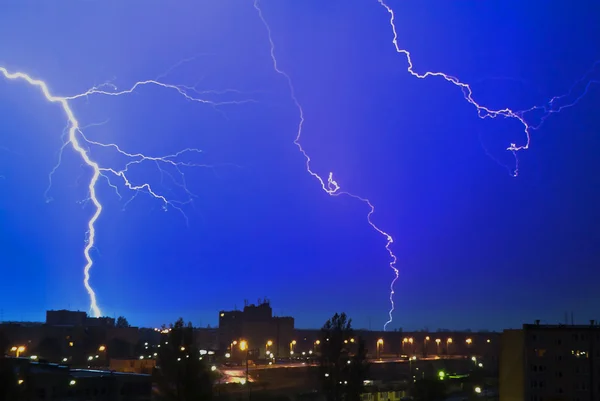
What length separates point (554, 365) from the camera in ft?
87.1

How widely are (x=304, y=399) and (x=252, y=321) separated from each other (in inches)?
1207

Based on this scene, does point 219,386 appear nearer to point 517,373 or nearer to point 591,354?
point 517,373

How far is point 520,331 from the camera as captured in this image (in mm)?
27578

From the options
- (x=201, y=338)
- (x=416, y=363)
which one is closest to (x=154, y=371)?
(x=416, y=363)

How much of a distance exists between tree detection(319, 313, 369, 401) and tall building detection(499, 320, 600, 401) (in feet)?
20.9

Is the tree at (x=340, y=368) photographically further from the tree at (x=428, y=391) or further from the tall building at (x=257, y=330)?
the tall building at (x=257, y=330)

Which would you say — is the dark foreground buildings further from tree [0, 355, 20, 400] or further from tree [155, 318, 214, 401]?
tree [155, 318, 214, 401]

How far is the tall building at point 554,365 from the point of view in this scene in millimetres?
26016

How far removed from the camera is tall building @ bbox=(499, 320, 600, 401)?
2602 cm

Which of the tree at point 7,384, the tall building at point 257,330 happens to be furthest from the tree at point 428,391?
the tall building at point 257,330

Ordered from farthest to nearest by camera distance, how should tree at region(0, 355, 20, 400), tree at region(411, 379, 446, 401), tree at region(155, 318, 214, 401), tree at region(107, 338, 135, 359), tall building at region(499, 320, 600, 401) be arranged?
1. tree at region(107, 338, 135, 359)
2. tree at region(411, 379, 446, 401)
3. tall building at region(499, 320, 600, 401)
4. tree at region(155, 318, 214, 401)
5. tree at region(0, 355, 20, 400)

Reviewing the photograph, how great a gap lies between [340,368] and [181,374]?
696 centimetres

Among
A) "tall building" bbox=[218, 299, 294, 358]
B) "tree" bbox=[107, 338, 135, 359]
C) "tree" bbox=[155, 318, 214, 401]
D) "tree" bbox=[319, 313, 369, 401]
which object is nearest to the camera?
"tree" bbox=[155, 318, 214, 401]

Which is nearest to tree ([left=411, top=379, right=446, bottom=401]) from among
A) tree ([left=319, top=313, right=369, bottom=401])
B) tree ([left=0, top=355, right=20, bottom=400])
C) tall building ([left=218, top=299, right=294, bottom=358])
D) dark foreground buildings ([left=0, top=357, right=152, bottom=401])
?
tree ([left=319, top=313, right=369, bottom=401])
